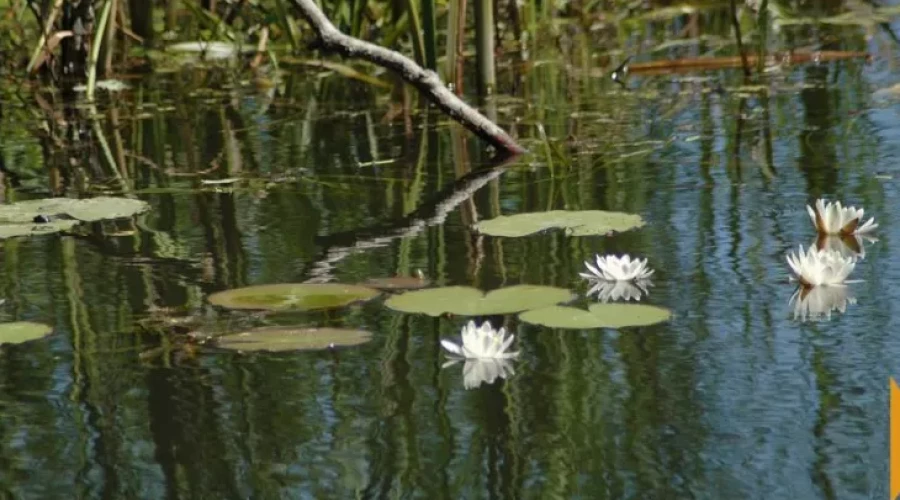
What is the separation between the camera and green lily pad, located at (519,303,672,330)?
1766 mm

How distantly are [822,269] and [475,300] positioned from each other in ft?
1.38

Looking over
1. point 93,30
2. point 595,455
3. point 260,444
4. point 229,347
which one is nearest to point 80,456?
point 260,444

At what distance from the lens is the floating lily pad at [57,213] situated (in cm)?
246

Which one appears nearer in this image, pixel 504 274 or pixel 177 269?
pixel 504 274

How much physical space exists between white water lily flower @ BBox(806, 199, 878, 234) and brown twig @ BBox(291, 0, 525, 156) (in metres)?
0.91

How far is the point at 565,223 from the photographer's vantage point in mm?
2273

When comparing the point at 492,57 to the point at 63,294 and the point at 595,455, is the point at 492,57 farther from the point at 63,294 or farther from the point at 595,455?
the point at 595,455

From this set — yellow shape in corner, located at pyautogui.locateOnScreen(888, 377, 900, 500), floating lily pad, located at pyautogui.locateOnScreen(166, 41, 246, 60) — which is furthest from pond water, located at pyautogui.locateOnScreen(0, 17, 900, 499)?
floating lily pad, located at pyautogui.locateOnScreen(166, 41, 246, 60)

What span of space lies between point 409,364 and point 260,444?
27 centimetres

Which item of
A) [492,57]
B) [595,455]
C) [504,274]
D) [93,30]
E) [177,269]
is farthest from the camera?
[93,30]

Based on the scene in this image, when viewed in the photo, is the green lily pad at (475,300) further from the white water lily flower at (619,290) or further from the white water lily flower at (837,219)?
the white water lily flower at (837,219)

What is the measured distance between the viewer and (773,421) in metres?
1.42

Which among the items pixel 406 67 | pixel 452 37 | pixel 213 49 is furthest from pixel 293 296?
Result: pixel 213 49

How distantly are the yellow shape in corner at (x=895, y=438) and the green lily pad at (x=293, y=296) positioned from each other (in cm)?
72
